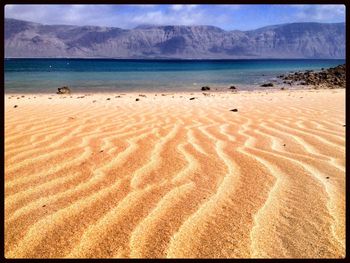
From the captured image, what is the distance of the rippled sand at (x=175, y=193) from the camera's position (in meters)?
1.93

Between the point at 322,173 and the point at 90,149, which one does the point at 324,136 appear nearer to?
the point at 322,173

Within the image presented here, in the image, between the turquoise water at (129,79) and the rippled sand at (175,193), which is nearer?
the rippled sand at (175,193)

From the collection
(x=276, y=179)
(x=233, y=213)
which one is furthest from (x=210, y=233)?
(x=276, y=179)

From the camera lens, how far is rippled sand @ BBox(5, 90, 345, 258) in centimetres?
193

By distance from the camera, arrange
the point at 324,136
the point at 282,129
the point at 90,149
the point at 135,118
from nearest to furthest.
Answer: the point at 90,149 → the point at 324,136 → the point at 282,129 → the point at 135,118

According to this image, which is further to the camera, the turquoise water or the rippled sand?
the turquoise water

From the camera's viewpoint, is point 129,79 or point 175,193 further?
point 129,79

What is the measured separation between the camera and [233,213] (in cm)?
226

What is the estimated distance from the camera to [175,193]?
8.50 ft

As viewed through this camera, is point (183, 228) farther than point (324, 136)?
No

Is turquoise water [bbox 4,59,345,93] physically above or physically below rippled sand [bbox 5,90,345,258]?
above
